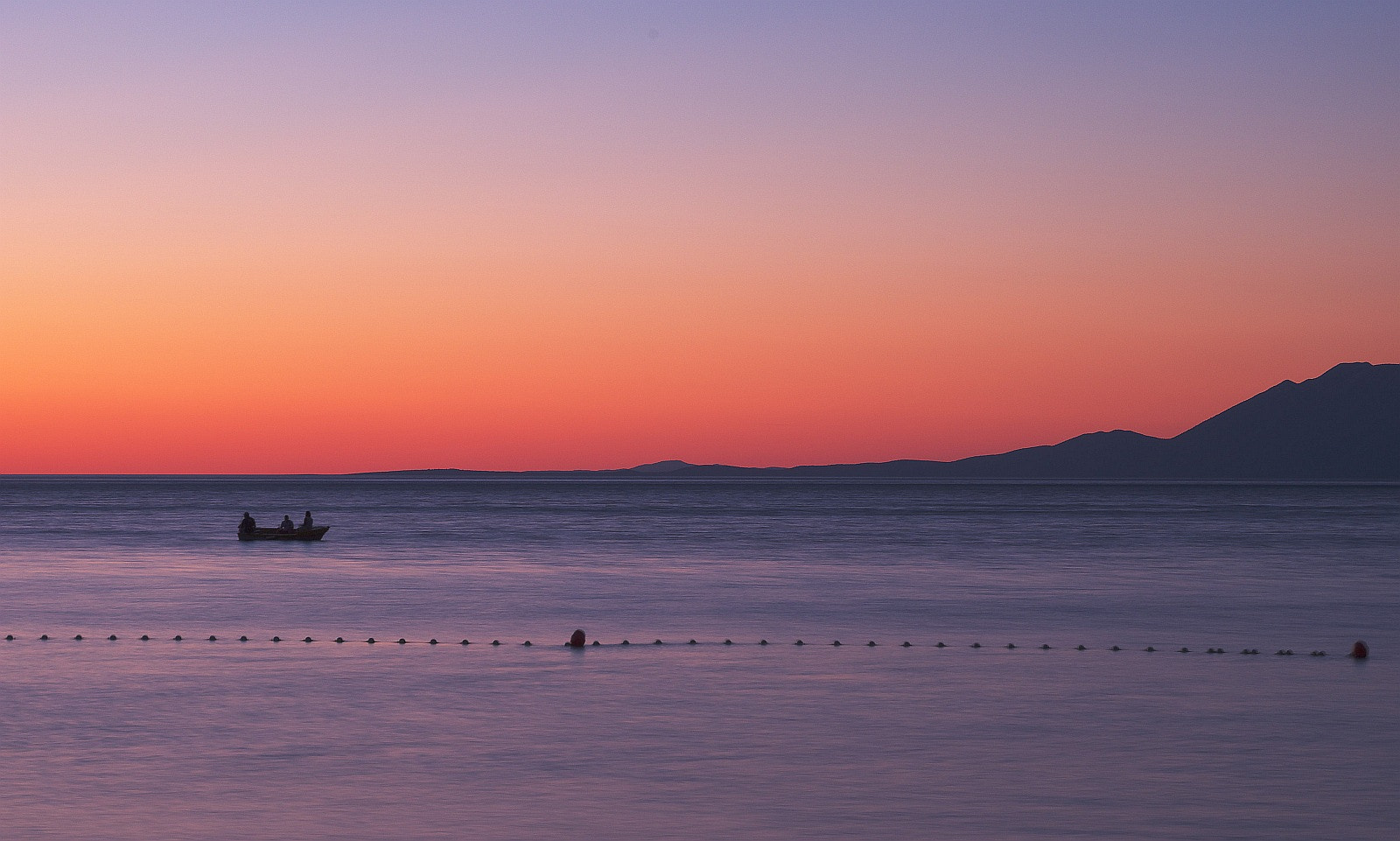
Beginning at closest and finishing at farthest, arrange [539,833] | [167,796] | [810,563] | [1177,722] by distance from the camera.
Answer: [539,833], [167,796], [1177,722], [810,563]

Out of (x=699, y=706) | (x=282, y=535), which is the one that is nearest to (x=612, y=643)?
(x=699, y=706)

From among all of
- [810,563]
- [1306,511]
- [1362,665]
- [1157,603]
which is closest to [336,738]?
[1362,665]

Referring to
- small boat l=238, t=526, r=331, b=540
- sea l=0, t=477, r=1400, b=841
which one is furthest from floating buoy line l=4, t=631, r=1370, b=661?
small boat l=238, t=526, r=331, b=540

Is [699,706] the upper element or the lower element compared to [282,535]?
lower

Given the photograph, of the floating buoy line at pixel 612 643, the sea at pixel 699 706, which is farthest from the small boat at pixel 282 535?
the floating buoy line at pixel 612 643

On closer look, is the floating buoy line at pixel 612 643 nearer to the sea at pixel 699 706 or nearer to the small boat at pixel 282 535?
the sea at pixel 699 706

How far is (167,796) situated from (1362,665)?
20.1 metres

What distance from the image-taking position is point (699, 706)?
67.1 ft

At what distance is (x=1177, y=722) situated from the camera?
62.8 ft

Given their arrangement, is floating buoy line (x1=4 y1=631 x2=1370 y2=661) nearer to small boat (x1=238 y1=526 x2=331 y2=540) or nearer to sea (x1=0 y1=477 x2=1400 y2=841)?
sea (x1=0 y1=477 x2=1400 y2=841)

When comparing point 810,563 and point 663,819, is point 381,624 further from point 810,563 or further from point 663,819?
point 810,563

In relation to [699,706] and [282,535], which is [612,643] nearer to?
[699,706]

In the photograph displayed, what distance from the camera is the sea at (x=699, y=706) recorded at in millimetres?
14086

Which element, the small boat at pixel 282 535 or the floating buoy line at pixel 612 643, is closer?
the floating buoy line at pixel 612 643
